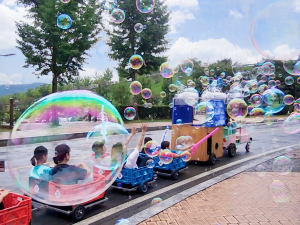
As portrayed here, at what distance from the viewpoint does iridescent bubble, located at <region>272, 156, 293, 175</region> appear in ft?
23.1

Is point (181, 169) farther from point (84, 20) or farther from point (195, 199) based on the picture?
point (84, 20)

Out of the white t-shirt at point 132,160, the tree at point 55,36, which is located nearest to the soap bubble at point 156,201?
the white t-shirt at point 132,160

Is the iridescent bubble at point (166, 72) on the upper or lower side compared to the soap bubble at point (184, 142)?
upper

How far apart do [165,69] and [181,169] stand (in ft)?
16.6

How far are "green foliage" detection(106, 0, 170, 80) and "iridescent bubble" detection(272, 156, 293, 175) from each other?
16324 mm

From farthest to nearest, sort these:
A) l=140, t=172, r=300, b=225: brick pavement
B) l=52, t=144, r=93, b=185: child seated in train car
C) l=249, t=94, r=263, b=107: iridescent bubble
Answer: l=249, t=94, r=263, b=107: iridescent bubble < l=140, t=172, r=300, b=225: brick pavement < l=52, t=144, r=93, b=185: child seated in train car

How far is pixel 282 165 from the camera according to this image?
7777mm

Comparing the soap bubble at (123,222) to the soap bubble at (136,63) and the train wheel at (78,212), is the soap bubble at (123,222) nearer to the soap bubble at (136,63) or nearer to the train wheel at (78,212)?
the train wheel at (78,212)

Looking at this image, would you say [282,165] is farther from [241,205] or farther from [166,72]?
[166,72]

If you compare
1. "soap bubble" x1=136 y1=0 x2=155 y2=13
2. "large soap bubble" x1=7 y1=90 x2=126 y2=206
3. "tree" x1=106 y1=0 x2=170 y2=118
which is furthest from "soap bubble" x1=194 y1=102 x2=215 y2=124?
"tree" x1=106 y1=0 x2=170 y2=118

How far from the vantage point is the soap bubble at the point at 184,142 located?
697cm

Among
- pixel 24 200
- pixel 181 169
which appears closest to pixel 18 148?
pixel 24 200

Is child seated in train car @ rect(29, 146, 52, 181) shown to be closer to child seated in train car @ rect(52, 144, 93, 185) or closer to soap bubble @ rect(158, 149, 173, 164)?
child seated in train car @ rect(52, 144, 93, 185)

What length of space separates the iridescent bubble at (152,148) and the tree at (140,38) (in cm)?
1710
